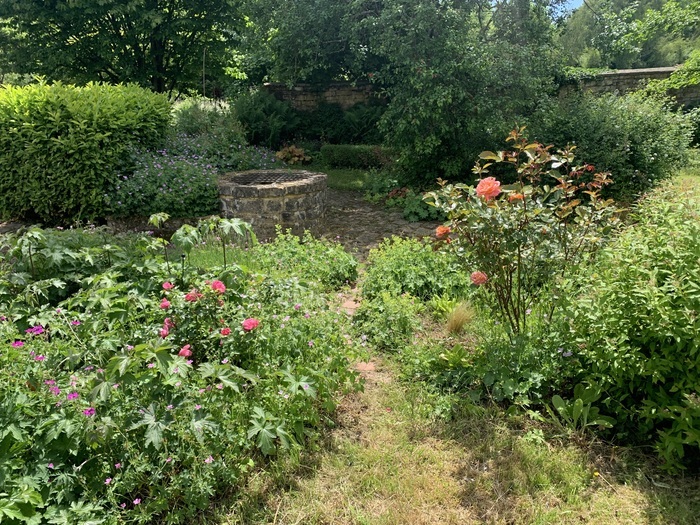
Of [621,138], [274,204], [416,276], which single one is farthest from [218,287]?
[621,138]

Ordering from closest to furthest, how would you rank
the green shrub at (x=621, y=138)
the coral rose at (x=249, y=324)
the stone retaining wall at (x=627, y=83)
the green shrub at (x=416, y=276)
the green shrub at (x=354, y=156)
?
1. the coral rose at (x=249, y=324)
2. the green shrub at (x=416, y=276)
3. the green shrub at (x=621, y=138)
4. the green shrub at (x=354, y=156)
5. the stone retaining wall at (x=627, y=83)

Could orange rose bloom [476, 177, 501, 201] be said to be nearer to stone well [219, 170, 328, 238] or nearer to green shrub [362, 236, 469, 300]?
green shrub [362, 236, 469, 300]

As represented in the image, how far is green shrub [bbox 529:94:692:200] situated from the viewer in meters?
6.67

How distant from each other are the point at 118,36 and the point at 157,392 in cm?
1074

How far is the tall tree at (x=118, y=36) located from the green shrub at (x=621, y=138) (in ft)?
23.6

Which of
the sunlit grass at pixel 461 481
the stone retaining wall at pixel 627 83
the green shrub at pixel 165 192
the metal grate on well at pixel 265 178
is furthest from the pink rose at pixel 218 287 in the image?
the stone retaining wall at pixel 627 83

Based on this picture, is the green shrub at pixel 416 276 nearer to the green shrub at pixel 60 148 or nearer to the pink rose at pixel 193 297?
the pink rose at pixel 193 297

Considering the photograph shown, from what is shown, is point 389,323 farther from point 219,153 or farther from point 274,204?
point 219,153

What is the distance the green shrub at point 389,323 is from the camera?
3.42 m

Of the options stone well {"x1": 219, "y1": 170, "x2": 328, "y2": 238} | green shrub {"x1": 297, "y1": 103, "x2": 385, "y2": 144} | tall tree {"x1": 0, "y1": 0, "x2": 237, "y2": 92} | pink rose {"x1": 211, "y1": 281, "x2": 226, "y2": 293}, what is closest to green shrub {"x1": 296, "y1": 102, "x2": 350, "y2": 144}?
green shrub {"x1": 297, "y1": 103, "x2": 385, "y2": 144}

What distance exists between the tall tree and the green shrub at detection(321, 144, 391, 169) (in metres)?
3.33

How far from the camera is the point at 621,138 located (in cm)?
670

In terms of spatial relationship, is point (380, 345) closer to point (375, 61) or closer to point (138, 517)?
point (138, 517)

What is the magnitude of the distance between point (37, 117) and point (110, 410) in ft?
19.6
